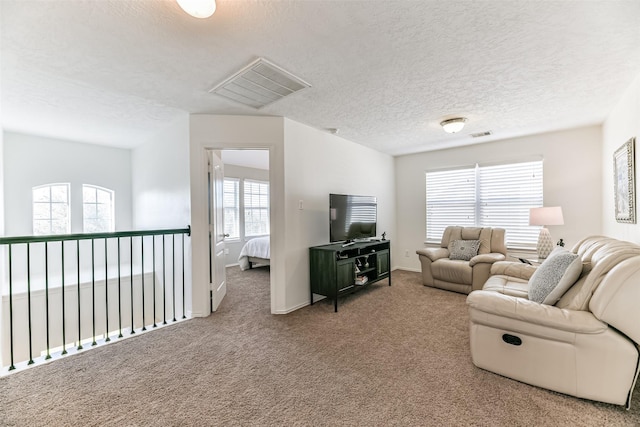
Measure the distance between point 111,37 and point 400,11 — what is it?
188 centimetres

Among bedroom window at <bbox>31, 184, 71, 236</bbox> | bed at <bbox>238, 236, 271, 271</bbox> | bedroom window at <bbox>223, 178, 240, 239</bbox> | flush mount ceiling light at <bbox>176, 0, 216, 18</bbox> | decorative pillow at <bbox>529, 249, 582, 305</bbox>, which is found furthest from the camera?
bedroom window at <bbox>223, 178, 240, 239</bbox>

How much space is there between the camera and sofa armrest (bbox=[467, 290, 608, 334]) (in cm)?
168

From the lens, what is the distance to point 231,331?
Answer: 283cm

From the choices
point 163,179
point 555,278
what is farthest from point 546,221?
point 163,179

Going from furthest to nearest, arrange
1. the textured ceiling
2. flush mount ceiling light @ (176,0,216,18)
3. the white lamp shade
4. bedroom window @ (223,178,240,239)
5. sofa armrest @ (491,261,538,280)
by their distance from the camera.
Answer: bedroom window @ (223,178,240,239) → the white lamp shade → sofa armrest @ (491,261,538,280) → the textured ceiling → flush mount ceiling light @ (176,0,216,18)

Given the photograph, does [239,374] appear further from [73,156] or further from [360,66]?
[73,156]

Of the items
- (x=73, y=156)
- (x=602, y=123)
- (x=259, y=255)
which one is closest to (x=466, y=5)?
(x=602, y=123)

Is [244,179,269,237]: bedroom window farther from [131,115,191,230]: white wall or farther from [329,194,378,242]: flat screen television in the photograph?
[329,194,378,242]: flat screen television

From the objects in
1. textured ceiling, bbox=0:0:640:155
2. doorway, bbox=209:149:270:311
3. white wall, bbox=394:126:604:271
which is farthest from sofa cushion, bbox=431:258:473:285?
doorway, bbox=209:149:270:311

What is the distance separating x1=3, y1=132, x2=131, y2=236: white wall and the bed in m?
2.28

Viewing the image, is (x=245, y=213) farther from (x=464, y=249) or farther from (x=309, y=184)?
(x=464, y=249)

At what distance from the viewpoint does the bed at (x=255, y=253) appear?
18.6 feet

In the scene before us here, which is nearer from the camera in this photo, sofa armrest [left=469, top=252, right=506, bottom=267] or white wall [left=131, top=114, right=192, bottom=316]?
white wall [left=131, top=114, right=192, bottom=316]

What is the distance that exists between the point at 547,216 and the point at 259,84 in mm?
4116
